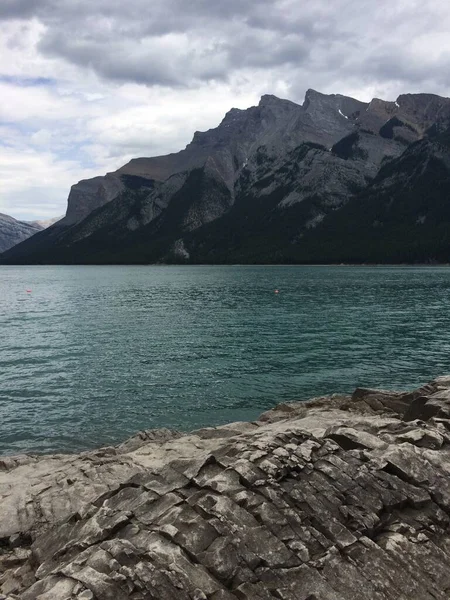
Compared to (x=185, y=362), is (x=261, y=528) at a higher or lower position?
higher

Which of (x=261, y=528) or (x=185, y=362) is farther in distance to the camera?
(x=185, y=362)

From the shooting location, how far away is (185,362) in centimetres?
4741

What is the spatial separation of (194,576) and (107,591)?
6.51 feet

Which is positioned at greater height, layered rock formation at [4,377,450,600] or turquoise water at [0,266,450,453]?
layered rock formation at [4,377,450,600]

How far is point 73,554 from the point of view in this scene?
1184cm

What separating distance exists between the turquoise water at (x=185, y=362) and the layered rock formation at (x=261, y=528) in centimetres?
1420

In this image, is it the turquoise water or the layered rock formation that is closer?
the layered rock formation

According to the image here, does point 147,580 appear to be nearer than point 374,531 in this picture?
Yes

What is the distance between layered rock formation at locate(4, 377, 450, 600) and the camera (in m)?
10.8

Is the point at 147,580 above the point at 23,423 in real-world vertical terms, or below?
above

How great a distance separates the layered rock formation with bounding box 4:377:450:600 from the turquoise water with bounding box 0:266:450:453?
46.6 ft

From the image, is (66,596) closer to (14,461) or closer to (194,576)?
(194,576)

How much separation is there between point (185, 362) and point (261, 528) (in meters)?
35.8

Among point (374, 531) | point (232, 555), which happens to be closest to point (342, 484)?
point (374, 531)
